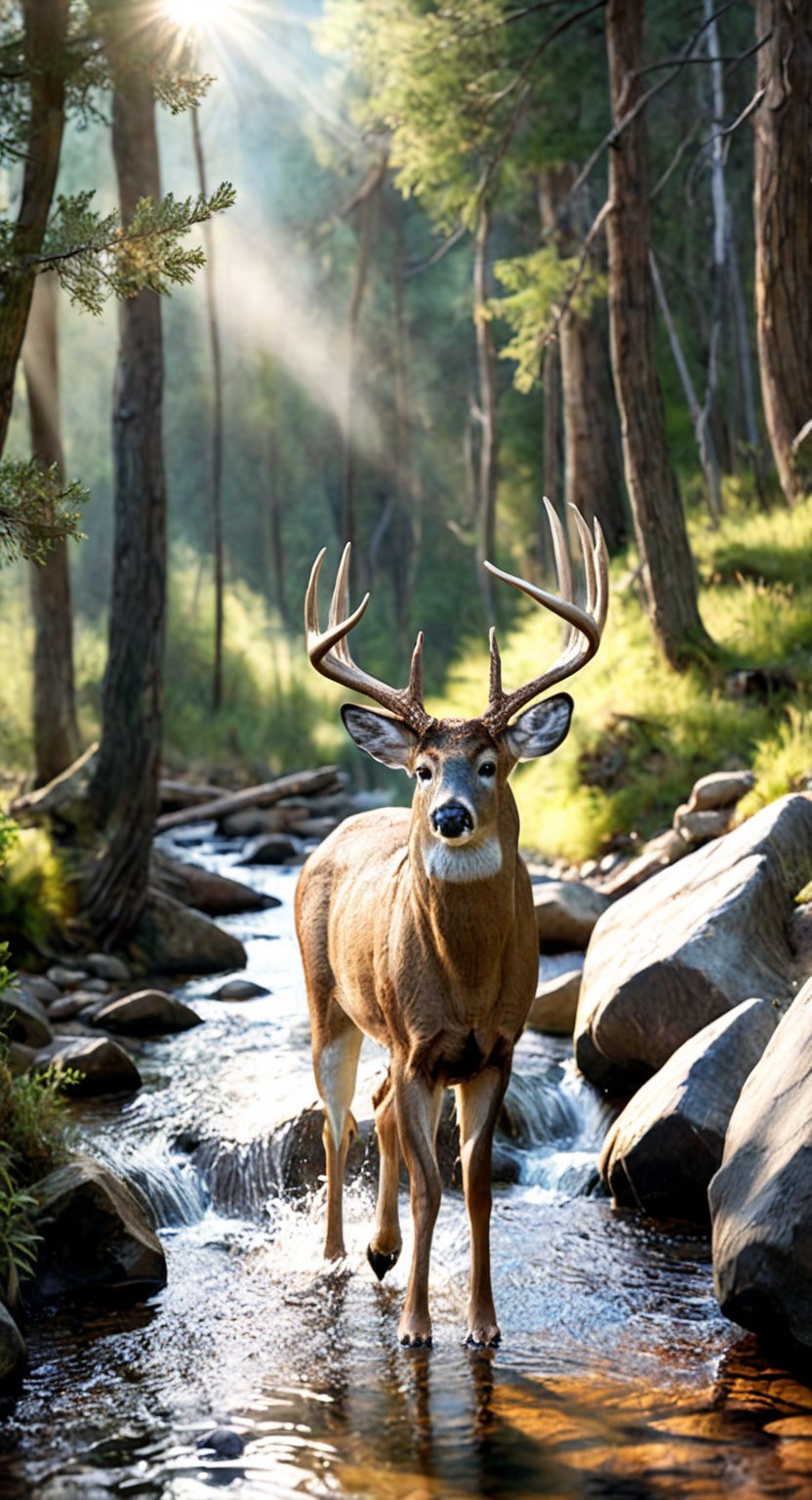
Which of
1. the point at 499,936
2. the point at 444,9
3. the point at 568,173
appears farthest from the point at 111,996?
the point at 568,173

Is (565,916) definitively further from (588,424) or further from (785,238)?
(588,424)

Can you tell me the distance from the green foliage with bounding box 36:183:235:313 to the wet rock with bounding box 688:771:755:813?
6.78 m

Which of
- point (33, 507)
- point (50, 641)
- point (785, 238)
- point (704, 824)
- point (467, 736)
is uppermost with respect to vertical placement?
point (785, 238)

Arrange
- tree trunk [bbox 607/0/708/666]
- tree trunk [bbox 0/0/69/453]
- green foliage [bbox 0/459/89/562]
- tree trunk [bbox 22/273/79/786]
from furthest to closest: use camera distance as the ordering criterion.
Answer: tree trunk [bbox 22/273/79/786] → tree trunk [bbox 607/0/708/666] → tree trunk [bbox 0/0/69/453] → green foliage [bbox 0/459/89/562]

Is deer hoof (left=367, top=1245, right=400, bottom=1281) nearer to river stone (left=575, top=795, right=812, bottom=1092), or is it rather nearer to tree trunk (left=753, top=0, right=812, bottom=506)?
river stone (left=575, top=795, right=812, bottom=1092)

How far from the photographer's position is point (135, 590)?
14133 mm

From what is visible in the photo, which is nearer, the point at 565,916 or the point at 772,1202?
the point at 772,1202

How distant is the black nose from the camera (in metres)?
5.73

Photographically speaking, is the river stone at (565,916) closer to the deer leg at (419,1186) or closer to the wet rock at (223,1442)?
the deer leg at (419,1186)

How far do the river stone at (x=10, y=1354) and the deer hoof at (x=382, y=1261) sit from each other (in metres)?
1.66

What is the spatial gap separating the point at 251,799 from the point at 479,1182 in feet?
55.9

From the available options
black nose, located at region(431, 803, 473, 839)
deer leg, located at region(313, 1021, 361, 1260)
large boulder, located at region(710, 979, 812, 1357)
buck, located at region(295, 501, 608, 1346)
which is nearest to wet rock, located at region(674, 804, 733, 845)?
deer leg, located at region(313, 1021, 361, 1260)

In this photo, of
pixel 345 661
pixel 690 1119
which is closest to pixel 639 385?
pixel 345 661

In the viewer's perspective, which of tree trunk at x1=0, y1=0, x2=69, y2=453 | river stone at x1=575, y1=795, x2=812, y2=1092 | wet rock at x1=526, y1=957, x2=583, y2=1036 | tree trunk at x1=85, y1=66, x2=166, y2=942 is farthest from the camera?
tree trunk at x1=85, y1=66, x2=166, y2=942
